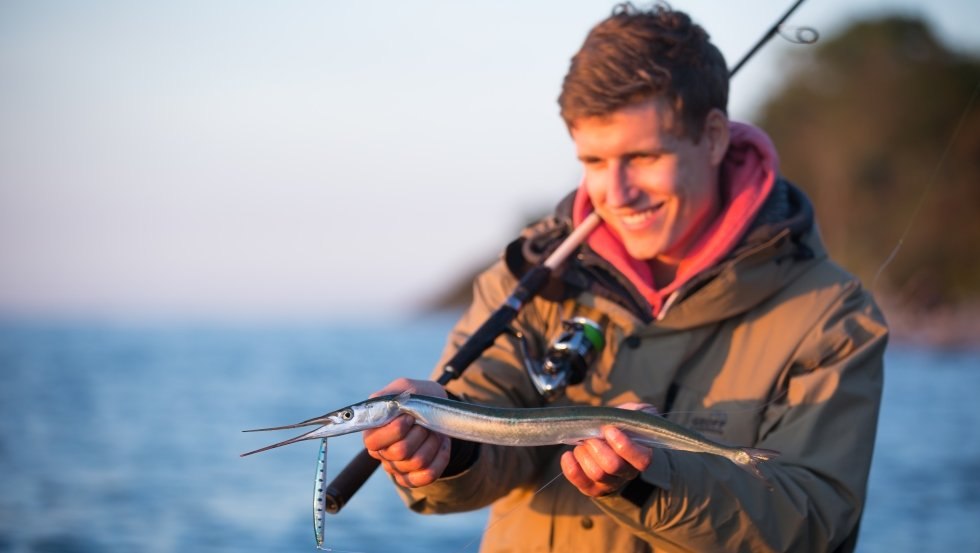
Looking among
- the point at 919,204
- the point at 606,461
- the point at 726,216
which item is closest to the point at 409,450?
the point at 606,461

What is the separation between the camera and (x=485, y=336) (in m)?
3.74

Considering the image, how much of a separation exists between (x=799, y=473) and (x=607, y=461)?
796 millimetres

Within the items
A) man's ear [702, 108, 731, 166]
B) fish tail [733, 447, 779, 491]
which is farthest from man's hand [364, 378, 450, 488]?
man's ear [702, 108, 731, 166]

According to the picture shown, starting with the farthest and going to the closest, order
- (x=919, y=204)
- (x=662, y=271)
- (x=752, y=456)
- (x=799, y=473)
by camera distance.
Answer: (x=919, y=204), (x=662, y=271), (x=799, y=473), (x=752, y=456)

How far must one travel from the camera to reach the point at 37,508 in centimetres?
997

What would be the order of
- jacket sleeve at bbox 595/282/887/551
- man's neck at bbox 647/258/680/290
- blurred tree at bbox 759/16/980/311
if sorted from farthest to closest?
blurred tree at bbox 759/16/980/311
man's neck at bbox 647/258/680/290
jacket sleeve at bbox 595/282/887/551

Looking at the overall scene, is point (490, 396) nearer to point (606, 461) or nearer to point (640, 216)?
point (640, 216)

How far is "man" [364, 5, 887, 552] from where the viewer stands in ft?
11.1

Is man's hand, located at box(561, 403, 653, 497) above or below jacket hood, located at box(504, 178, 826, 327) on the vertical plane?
below

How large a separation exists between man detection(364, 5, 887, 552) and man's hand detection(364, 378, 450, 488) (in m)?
0.04

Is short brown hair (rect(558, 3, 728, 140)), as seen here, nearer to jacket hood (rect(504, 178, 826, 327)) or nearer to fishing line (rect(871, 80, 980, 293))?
jacket hood (rect(504, 178, 826, 327))

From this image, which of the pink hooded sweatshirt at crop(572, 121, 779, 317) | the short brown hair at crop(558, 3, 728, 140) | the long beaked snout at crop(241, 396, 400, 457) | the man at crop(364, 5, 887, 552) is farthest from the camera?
the pink hooded sweatshirt at crop(572, 121, 779, 317)

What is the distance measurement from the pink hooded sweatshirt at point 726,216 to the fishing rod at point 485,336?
0.27ft

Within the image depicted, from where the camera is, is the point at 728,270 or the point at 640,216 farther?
the point at 640,216
